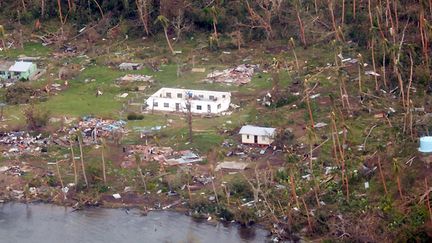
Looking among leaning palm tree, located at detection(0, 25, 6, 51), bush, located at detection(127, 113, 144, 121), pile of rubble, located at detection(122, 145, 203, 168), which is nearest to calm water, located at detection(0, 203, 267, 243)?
pile of rubble, located at detection(122, 145, 203, 168)

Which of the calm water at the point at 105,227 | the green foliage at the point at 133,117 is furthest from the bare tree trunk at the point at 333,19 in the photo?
the calm water at the point at 105,227

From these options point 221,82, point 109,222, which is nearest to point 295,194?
point 109,222

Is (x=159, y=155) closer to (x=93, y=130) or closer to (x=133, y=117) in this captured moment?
(x=93, y=130)

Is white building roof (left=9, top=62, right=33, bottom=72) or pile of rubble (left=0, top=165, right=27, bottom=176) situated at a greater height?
white building roof (left=9, top=62, right=33, bottom=72)

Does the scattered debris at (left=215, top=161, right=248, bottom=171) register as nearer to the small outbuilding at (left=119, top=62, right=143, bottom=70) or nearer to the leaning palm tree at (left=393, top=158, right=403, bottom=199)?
the leaning palm tree at (left=393, top=158, right=403, bottom=199)

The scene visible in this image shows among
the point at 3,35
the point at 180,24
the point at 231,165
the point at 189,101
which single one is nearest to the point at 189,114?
the point at 189,101

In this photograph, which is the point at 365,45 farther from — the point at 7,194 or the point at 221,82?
the point at 7,194

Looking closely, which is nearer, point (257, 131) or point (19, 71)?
point (257, 131)
